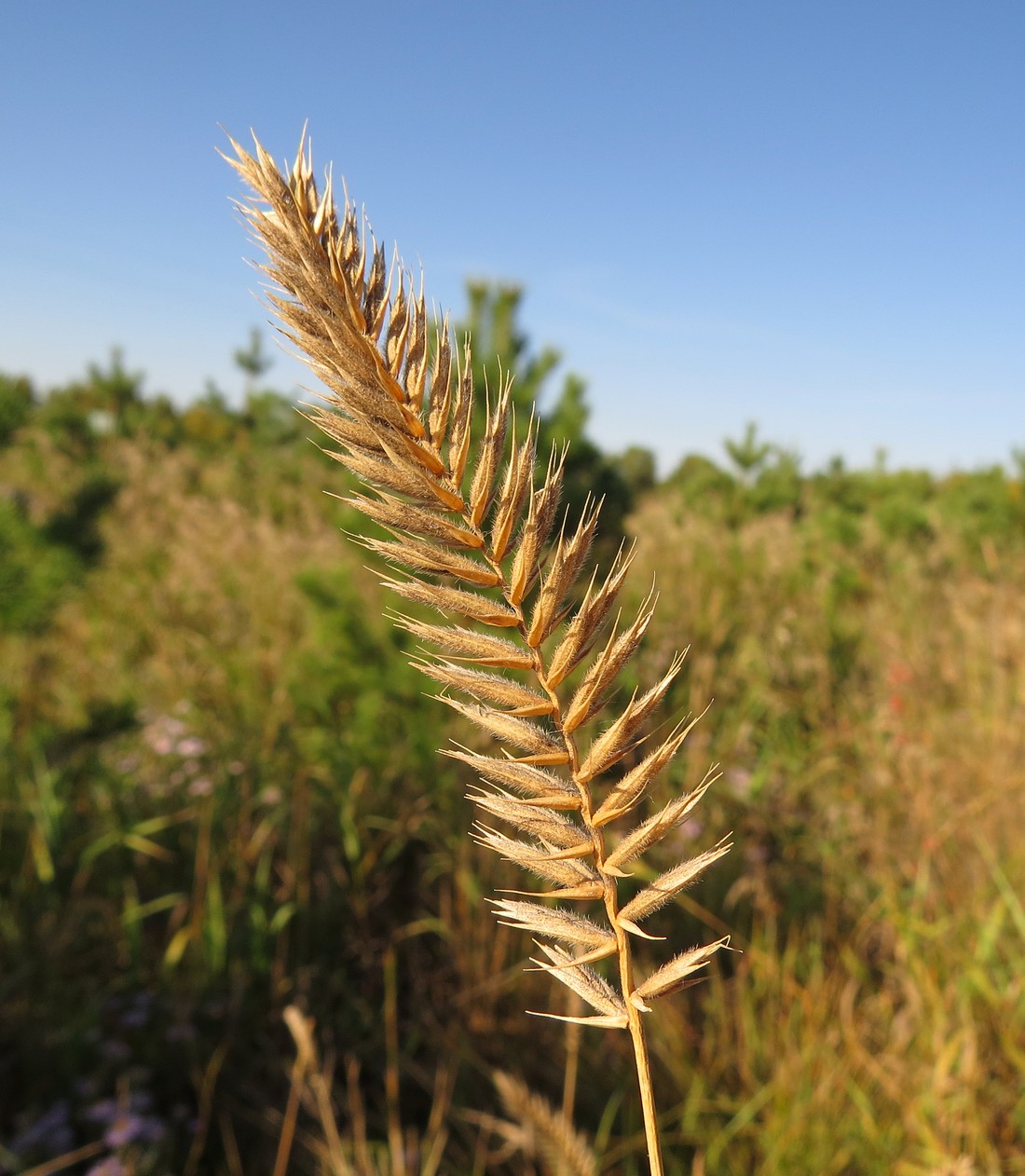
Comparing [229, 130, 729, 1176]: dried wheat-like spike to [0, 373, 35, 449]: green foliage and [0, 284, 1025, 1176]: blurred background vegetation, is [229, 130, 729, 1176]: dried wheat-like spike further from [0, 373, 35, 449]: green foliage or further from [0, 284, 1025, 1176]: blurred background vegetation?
[0, 373, 35, 449]: green foliage

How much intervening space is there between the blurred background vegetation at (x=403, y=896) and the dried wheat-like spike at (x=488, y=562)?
20 centimetres

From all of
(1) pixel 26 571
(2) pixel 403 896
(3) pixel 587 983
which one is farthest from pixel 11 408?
(3) pixel 587 983

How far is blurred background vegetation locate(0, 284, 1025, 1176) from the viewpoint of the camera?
2096 millimetres

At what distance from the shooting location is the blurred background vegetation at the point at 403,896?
210cm

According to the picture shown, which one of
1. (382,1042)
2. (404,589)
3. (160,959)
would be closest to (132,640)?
(160,959)

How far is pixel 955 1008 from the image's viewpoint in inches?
85.8

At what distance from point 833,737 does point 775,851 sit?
826mm

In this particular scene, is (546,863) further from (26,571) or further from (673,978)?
(26,571)

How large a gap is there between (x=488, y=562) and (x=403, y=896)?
327 centimetres

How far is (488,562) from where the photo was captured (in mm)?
421

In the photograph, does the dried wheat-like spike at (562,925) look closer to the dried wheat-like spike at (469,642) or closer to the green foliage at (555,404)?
the dried wheat-like spike at (469,642)

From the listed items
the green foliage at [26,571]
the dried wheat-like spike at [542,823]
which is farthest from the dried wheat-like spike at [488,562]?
the green foliage at [26,571]

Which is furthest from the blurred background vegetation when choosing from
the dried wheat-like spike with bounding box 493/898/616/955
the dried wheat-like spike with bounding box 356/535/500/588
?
the dried wheat-like spike with bounding box 356/535/500/588

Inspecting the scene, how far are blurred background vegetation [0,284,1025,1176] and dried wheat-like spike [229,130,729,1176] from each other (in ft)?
0.65
